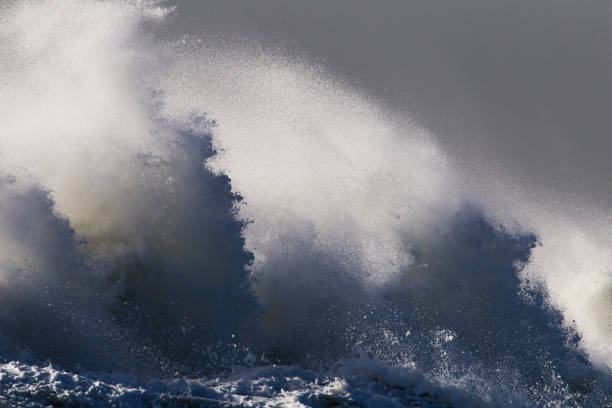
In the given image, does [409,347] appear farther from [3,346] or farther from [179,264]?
[3,346]

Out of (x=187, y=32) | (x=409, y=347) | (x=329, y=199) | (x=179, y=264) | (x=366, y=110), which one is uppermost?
(x=187, y=32)

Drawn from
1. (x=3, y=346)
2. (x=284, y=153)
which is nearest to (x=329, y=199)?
(x=284, y=153)

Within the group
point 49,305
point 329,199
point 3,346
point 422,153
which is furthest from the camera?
point 422,153

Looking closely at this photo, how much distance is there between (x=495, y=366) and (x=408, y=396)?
3.26 metres

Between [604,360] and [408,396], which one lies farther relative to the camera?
[604,360]

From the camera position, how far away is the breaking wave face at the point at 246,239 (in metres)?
19.1

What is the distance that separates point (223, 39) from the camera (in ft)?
103

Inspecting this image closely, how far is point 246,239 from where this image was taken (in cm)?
2228

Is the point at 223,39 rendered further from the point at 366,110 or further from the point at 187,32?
the point at 366,110

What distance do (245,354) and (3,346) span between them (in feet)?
18.0

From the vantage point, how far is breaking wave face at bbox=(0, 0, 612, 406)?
19.1 metres

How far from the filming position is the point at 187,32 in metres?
30.9

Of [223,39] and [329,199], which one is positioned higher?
[223,39]

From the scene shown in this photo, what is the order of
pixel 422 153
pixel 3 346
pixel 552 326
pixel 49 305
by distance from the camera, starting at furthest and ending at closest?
pixel 422 153 → pixel 552 326 → pixel 49 305 → pixel 3 346
